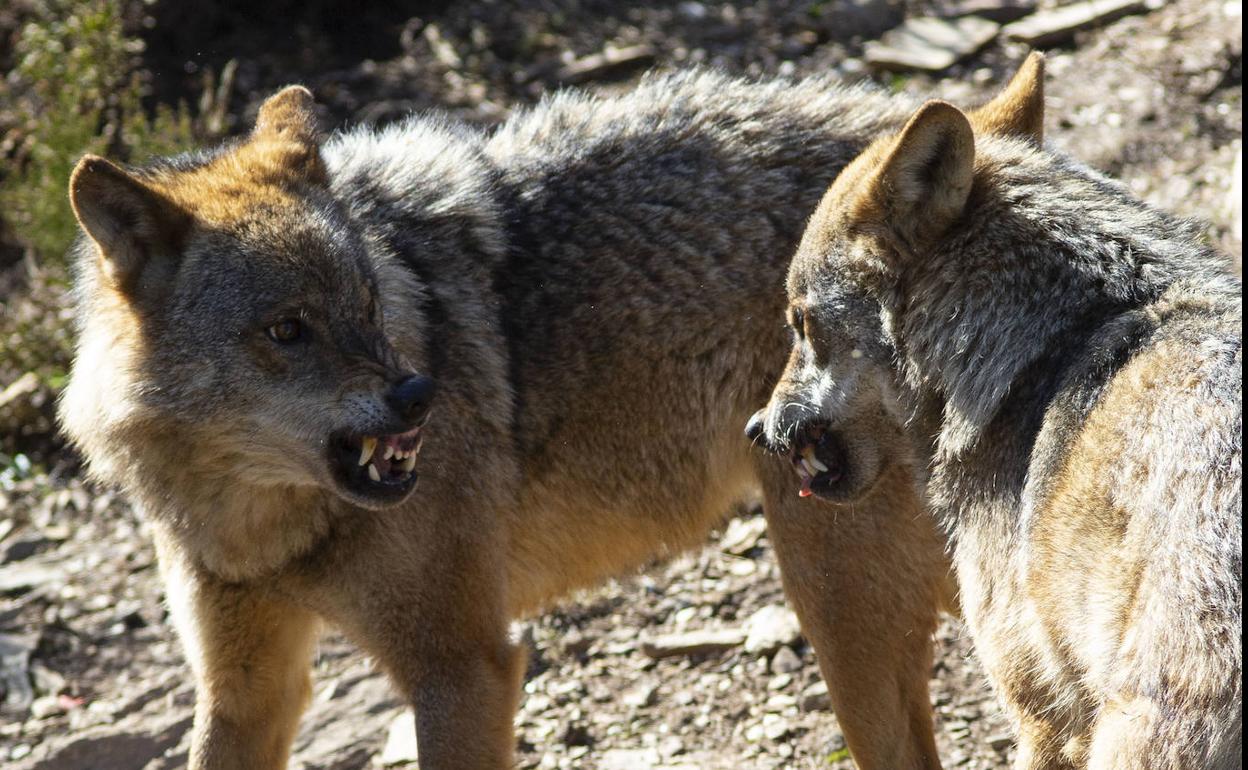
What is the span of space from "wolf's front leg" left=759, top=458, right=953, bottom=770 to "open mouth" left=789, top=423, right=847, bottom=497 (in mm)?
510

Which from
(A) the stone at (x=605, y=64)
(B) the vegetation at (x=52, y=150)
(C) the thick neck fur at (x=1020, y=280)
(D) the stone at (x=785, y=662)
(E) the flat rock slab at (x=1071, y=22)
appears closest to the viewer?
(C) the thick neck fur at (x=1020, y=280)

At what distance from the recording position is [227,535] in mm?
4680

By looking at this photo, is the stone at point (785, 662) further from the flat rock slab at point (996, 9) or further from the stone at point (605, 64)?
the flat rock slab at point (996, 9)

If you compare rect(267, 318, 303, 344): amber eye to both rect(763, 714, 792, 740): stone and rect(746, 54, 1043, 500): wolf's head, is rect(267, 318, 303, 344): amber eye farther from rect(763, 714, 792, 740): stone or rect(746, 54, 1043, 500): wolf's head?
rect(763, 714, 792, 740): stone

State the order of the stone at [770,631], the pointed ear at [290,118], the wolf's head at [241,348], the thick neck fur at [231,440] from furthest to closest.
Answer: the stone at [770,631], the pointed ear at [290,118], the thick neck fur at [231,440], the wolf's head at [241,348]

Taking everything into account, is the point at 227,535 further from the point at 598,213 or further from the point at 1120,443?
the point at 1120,443

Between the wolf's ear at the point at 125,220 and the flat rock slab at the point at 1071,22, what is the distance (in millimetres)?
7123

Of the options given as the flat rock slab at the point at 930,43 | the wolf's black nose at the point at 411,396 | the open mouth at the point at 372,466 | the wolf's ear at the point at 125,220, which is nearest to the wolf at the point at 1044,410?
the wolf's black nose at the point at 411,396

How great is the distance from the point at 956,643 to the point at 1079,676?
261 cm

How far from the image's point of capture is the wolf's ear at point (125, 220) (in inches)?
169

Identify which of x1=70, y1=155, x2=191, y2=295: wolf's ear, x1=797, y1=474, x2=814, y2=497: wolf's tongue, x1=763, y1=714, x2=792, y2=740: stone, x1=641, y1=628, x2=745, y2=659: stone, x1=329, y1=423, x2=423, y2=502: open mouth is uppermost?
x1=70, y1=155, x2=191, y2=295: wolf's ear

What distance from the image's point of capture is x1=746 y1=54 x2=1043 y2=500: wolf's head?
3.90 m

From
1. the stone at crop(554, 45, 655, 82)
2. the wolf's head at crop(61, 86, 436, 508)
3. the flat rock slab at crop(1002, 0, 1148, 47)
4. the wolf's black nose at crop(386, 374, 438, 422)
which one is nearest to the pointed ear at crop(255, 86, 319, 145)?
the wolf's head at crop(61, 86, 436, 508)

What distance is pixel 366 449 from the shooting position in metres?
4.42
